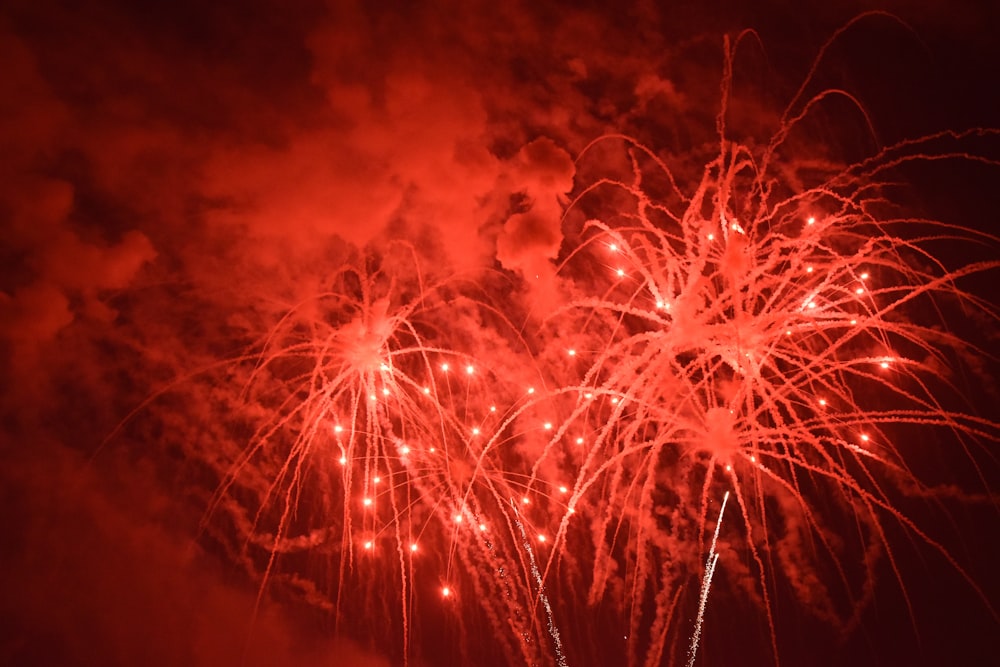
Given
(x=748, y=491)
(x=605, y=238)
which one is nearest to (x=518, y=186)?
(x=605, y=238)


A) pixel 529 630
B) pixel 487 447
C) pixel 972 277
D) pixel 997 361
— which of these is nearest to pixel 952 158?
pixel 972 277

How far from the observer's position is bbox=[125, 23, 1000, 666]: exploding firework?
937 cm

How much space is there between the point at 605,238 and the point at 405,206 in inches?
129

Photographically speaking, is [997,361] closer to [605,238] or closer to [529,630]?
[605,238]

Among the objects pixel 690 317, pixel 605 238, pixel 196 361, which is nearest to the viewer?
pixel 690 317

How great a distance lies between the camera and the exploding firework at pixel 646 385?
369 inches

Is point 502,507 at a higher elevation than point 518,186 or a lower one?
lower

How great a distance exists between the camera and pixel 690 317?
30.7ft

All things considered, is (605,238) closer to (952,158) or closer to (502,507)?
(502,507)

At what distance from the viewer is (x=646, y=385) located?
964 centimetres

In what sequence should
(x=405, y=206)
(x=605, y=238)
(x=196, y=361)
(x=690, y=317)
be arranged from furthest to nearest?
(x=196, y=361) → (x=405, y=206) → (x=605, y=238) → (x=690, y=317)

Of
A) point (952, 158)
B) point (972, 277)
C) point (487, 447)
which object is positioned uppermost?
point (952, 158)

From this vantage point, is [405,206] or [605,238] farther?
[405,206]

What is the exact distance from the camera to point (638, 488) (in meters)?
10.4
